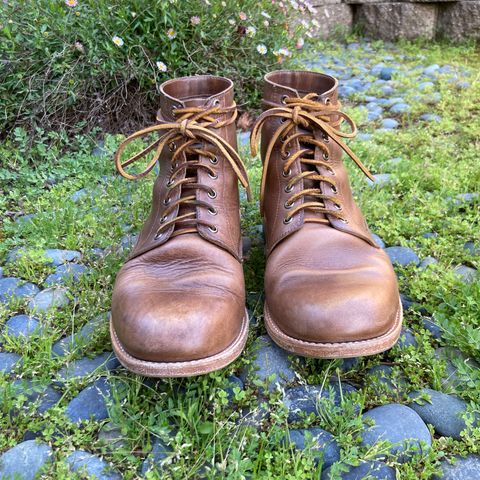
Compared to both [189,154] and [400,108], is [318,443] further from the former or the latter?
[400,108]

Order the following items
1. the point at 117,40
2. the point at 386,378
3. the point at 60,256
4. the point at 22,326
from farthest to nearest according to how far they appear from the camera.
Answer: the point at 117,40 → the point at 60,256 → the point at 22,326 → the point at 386,378

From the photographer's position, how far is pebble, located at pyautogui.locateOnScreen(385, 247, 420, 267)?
188 centimetres

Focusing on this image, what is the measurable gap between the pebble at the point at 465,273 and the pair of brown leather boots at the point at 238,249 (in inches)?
16.0

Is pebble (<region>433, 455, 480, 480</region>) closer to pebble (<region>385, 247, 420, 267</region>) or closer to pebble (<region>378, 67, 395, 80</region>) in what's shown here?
pebble (<region>385, 247, 420, 267</region>)

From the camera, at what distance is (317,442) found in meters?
1.21

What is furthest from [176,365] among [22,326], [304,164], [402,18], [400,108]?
[402,18]

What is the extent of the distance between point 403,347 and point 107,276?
1024 millimetres

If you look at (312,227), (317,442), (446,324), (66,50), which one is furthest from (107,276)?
(66,50)

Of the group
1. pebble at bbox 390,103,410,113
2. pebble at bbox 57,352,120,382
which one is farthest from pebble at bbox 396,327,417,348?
pebble at bbox 390,103,410,113

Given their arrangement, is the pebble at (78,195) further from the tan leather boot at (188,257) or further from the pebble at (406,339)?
the pebble at (406,339)

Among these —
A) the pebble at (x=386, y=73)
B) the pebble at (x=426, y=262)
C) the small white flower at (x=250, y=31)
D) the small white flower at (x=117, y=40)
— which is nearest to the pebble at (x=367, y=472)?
the pebble at (x=426, y=262)

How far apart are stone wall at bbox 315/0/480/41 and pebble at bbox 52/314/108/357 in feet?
14.5

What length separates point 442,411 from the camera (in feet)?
4.24

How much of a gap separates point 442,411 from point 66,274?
1336 millimetres
